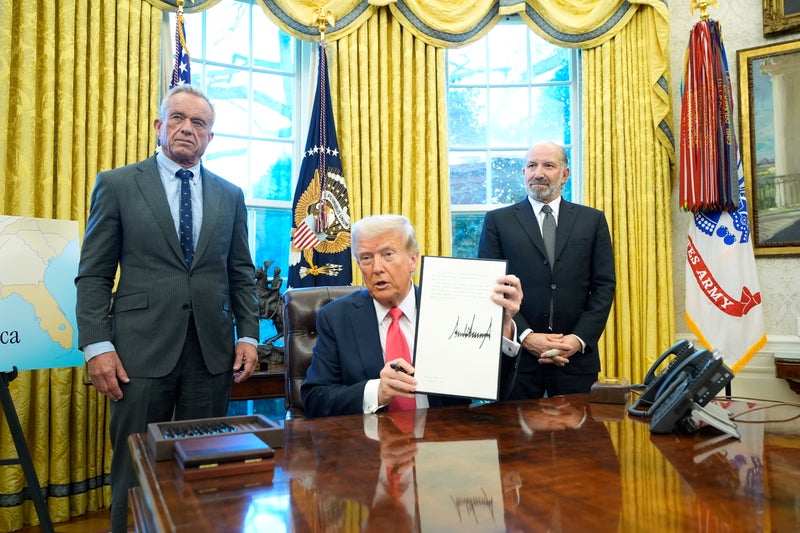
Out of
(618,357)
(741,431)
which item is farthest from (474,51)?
(741,431)

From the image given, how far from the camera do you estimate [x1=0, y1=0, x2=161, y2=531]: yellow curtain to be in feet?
9.74

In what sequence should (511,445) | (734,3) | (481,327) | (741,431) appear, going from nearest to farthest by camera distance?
(511,445)
(741,431)
(481,327)
(734,3)

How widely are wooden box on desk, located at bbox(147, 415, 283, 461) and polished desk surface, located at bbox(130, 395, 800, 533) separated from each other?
1.0 inches

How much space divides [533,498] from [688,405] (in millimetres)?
577

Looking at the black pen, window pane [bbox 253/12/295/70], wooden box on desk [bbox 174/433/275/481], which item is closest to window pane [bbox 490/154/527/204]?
window pane [bbox 253/12/295/70]

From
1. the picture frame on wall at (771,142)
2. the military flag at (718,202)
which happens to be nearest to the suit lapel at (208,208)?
the military flag at (718,202)

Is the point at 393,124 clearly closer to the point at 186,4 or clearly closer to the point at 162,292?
the point at 186,4

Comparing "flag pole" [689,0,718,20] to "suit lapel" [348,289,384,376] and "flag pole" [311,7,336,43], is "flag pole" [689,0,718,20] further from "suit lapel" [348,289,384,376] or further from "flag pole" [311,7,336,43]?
"suit lapel" [348,289,384,376]

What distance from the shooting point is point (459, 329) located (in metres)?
1.49

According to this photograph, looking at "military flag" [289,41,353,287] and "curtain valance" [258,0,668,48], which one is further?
"curtain valance" [258,0,668,48]

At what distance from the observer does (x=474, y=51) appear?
448cm

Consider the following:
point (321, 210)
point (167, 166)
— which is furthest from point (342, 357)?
point (321, 210)

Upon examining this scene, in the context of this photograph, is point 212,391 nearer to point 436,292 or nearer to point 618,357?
point 436,292

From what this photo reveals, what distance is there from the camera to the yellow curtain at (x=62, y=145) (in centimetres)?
297
